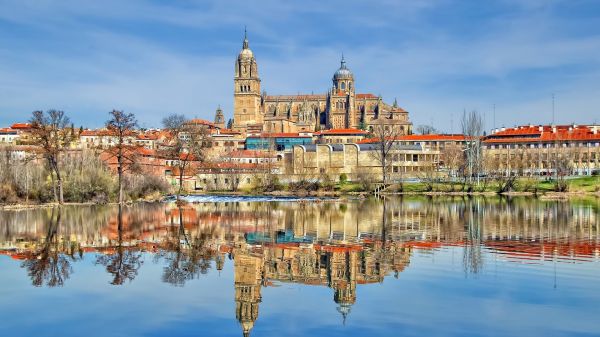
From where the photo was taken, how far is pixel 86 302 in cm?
1391

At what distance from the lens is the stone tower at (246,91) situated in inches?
5207

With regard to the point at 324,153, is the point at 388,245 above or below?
below

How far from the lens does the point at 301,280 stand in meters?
16.3

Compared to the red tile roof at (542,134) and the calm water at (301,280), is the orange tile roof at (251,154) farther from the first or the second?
the calm water at (301,280)

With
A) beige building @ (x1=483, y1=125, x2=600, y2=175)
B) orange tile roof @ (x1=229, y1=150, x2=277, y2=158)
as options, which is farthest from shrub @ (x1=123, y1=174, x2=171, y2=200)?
beige building @ (x1=483, y1=125, x2=600, y2=175)

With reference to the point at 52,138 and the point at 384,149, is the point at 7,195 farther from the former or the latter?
the point at 384,149

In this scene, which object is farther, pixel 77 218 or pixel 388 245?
pixel 77 218

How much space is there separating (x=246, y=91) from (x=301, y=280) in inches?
4640

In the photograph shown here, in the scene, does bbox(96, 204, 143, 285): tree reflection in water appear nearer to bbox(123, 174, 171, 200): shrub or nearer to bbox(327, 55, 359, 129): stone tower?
bbox(123, 174, 171, 200): shrub

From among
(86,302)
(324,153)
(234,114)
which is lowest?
(86,302)

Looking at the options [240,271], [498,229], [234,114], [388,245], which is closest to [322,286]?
[240,271]

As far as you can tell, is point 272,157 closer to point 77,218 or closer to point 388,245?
point 77,218

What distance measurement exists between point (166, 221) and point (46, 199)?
58.8 feet

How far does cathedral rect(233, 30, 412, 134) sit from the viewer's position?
132 m
